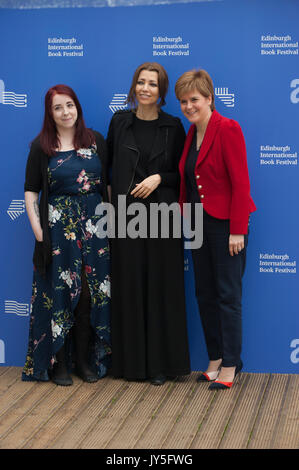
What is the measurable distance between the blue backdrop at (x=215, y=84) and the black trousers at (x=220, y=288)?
218mm

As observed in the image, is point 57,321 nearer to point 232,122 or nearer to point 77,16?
point 232,122

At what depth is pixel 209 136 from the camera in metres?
3.54

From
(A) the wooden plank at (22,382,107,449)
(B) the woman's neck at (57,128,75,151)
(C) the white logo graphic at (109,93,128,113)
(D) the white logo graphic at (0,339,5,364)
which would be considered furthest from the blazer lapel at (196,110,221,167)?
(D) the white logo graphic at (0,339,5,364)

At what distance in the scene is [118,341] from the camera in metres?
3.85

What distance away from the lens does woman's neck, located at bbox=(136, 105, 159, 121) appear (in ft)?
12.1

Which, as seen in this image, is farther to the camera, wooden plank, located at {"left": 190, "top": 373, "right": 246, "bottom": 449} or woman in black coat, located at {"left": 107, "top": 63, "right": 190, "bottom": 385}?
woman in black coat, located at {"left": 107, "top": 63, "right": 190, "bottom": 385}

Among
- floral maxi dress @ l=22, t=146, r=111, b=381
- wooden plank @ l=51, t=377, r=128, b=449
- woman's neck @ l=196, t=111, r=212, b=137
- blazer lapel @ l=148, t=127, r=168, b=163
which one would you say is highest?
woman's neck @ l=196, t=111, r=212, b=137

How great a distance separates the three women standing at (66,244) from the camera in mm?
3666

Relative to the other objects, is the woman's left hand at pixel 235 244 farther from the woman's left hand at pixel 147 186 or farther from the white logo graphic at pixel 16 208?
the white logo graphic at pixel 16 208

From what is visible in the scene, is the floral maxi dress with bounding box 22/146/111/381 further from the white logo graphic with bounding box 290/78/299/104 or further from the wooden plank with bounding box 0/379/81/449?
the white logo graphic with bounding box 290/78/299/104

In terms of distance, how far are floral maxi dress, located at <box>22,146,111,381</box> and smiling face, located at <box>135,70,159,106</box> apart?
0.39m

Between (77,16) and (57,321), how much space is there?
5.79 feet

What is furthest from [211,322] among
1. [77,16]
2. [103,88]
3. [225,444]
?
[77,16]

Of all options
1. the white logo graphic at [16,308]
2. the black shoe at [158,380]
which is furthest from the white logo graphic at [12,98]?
the black shoe at [158,380]
